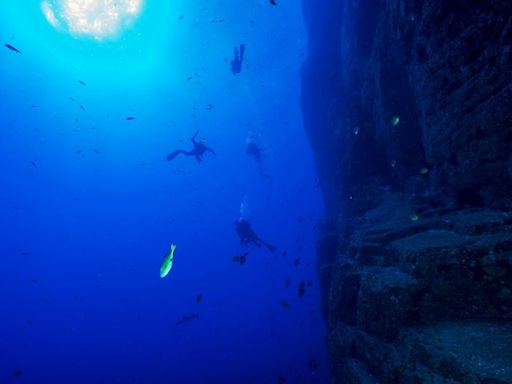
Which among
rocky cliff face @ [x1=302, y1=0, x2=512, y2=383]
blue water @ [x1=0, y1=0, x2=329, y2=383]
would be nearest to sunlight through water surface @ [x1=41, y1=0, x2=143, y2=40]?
blue water @ [x1=0, y1=0, x2=329, y2=383]

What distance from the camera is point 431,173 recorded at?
8.51m

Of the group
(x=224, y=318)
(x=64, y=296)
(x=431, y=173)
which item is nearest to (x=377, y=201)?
(x=431, y=173)

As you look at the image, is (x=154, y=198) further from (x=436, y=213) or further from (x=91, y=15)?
(x=436, y=213)

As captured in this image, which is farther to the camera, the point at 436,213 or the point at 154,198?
the point at 154,198

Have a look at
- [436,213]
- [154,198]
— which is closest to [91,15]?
[436,213]

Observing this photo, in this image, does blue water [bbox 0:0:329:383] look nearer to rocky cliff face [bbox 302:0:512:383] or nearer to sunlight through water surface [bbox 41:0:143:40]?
sunlight through water surface [bbox 41:0:143:40]

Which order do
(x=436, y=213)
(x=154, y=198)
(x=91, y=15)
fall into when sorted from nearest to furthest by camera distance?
(x=436, y=213), (x=91, y=15), (x=154, y=198)

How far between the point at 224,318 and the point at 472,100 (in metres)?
87.6

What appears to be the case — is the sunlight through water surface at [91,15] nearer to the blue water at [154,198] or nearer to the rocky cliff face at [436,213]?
the blue water at [154,198]

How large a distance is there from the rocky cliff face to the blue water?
5113 mm

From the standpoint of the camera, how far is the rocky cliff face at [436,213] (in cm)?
418

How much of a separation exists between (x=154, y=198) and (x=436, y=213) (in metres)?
105

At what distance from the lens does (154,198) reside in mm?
105375

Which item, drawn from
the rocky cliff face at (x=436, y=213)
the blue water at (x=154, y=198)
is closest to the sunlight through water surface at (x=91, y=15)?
the blue water at (x=154, y=198)
